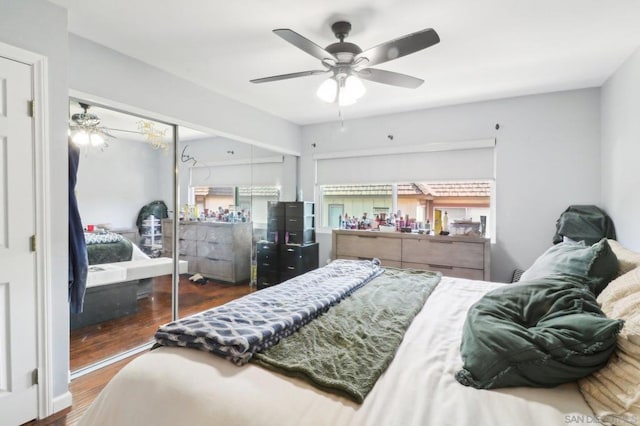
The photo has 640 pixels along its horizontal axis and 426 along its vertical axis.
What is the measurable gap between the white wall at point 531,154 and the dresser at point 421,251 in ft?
1.47

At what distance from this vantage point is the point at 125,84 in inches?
97.2

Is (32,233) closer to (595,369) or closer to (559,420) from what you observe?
(559,420)

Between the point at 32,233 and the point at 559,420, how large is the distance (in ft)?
8.30

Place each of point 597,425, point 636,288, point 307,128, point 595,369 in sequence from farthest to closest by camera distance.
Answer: point 307,128 → point 636,288 → point 595,369 → point 597,425

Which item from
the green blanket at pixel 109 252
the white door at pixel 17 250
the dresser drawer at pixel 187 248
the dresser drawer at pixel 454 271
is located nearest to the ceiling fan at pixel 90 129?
the white door at pixel 17 250

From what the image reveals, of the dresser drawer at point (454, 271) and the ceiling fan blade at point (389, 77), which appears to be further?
the dresser drawer at point (454, 271)

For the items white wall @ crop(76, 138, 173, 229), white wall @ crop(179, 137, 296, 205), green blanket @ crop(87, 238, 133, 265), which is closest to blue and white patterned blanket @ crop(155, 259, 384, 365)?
green blanket @ crop(87, 238, 133, 265)

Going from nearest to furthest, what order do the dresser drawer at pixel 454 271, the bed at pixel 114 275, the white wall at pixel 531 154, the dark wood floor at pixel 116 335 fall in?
the dark wood floor at pixel 116 335, the bed at pixel 114 275, the white wall at pixel 531 154, the dresser drawer at pixel 454 271

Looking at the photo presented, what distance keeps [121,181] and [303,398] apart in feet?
8.28

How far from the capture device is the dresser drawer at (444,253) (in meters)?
3.26

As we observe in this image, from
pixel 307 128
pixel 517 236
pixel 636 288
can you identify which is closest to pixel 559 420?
pixel 636 288

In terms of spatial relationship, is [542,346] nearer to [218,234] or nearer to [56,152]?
[56,152]

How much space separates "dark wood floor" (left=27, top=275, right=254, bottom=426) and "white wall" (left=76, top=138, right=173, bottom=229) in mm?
757

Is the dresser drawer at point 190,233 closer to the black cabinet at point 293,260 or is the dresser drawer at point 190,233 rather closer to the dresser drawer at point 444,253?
the black cabinet at point 293,260
